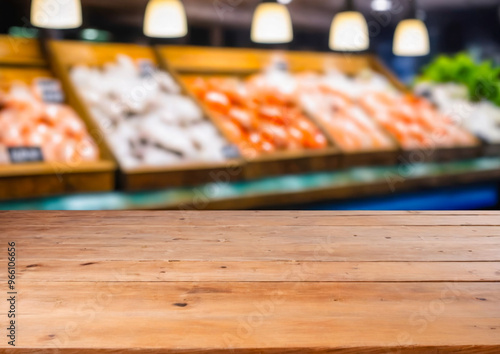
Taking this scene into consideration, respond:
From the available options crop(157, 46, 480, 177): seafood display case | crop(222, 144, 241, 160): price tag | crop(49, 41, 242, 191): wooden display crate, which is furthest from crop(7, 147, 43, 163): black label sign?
crop(157, 46, 480, 177): seafood display case

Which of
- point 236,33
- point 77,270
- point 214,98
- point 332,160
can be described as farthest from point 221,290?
point 236,33

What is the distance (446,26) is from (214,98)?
198cm

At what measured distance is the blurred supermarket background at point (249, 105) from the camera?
2414 millimetres

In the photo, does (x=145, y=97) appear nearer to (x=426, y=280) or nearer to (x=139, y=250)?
(x=139, y=250)

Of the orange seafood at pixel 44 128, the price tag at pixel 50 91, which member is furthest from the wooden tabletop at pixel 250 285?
the price tag at pixel 50 91

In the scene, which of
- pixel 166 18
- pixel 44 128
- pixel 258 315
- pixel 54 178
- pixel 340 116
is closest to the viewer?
pixel 258 315

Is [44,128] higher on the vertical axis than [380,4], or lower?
lower

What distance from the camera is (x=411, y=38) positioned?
3.79 meters

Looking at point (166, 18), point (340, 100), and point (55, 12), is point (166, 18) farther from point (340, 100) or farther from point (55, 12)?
point (340, 100)

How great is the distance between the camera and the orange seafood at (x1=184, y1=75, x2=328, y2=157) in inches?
115

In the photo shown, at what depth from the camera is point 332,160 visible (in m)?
2.91

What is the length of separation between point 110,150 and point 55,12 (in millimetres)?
701

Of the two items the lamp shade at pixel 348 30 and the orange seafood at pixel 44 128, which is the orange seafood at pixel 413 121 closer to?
the lamp shade at pixel 348 30

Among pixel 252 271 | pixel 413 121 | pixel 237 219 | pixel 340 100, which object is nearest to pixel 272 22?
pixel 340 100
